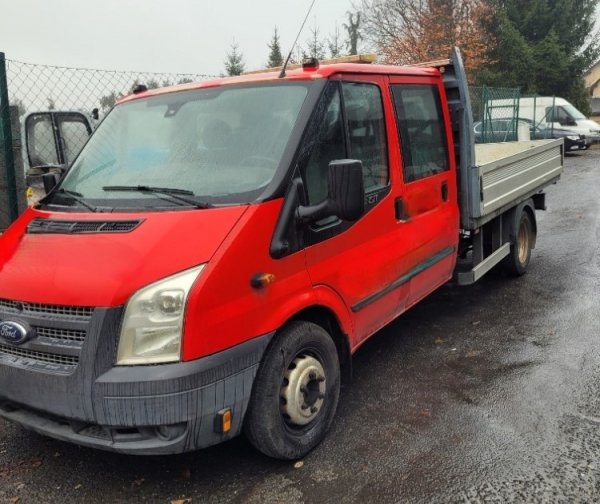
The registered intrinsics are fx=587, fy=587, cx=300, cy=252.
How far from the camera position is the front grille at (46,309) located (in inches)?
104

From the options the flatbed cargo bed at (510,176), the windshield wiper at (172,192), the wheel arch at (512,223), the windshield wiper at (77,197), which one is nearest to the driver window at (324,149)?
the windshield wiper at (172,192)

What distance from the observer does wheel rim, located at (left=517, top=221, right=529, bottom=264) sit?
22.0 ft

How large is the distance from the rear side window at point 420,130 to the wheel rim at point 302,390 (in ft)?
5.24

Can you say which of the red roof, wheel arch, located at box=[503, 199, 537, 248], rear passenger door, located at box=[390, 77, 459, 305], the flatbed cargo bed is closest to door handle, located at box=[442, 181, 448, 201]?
rear passenger door, located at box=[390, 77, 459, 305]

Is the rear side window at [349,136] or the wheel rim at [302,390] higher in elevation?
the rear side window at [349,136]

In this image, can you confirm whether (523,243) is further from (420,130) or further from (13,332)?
(13,332)

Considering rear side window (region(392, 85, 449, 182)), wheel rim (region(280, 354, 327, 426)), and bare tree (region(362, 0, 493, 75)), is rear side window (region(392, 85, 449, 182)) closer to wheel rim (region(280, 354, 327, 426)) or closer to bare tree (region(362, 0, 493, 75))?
wheel rim (region(280, 354, 327, 426))

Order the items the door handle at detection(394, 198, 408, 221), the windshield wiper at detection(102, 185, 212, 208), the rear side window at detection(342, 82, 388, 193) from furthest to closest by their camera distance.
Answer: the door handle at detection(394, 198, 408, 221), the rear side window at detection(342, 82, 388, 193), the windshield wiper at detection(102, 185, 212, 208)

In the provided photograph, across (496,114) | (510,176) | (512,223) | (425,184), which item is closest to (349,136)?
(425,184)

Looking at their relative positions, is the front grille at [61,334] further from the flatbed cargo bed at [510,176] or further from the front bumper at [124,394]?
the flatbed cargo bed at [510,176]

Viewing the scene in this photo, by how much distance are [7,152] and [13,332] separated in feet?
11.7

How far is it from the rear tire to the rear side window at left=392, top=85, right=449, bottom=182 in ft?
6.92

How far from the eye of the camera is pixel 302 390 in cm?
320

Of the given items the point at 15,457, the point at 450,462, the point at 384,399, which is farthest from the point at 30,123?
the point at 450,462
